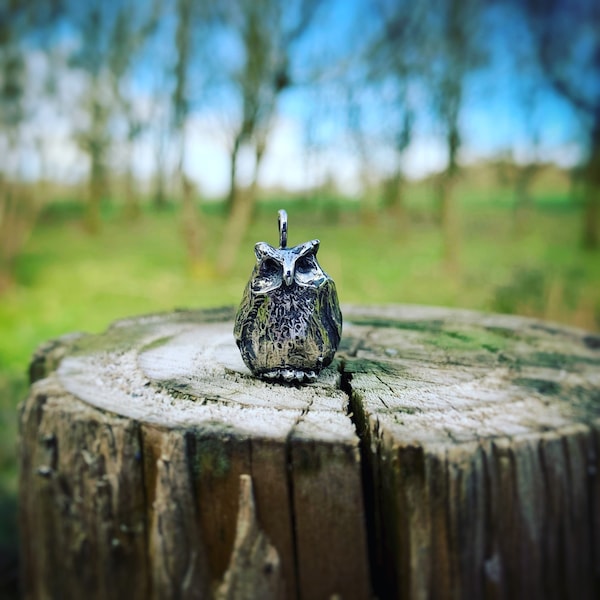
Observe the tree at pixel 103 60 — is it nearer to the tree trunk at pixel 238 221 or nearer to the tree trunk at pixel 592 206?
the tree trunk at pixel 238 221

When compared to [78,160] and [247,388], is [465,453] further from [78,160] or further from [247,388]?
[78,160]

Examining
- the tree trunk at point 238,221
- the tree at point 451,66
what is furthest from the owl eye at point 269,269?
the tree at point 451,66

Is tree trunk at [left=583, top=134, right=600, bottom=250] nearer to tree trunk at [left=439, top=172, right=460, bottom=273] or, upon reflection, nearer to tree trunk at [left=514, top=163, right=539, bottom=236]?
tree trunk at [left=514, top=163, right=539, bottom=236]

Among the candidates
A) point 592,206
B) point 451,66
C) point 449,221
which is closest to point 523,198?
point 592,206

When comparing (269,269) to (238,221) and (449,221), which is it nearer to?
(238,221)

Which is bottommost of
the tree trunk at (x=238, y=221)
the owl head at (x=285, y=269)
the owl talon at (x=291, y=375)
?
the owl talon at (x=291, y=375)

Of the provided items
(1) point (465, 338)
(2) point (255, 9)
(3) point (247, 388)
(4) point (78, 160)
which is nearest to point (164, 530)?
(3) point (247, 388)
